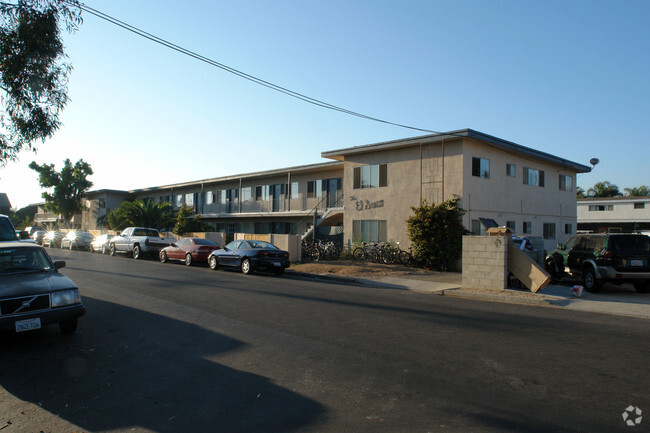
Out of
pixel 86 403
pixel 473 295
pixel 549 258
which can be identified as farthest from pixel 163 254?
pixel 86 403

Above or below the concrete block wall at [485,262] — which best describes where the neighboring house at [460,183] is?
above

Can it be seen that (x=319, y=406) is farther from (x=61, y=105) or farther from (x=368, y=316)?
(x=61, y=105)

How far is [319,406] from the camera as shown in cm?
454

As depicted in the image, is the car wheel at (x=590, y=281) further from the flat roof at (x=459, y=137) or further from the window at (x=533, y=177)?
the window at (x=533, y=177)

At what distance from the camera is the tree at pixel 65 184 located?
173 ft

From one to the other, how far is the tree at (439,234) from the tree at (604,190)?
5783cm

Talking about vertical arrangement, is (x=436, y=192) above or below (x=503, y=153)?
below

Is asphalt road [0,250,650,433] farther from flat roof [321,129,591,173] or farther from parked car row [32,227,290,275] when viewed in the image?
flat roof [321,129,591,173]

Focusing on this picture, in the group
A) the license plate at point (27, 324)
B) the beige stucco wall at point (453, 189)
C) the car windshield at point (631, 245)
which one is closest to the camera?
the license plate at point (27, 324)

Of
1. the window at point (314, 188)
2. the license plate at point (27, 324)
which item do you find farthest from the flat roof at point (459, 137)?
the license plate at point (27, 324)

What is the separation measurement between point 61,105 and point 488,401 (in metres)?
13.7

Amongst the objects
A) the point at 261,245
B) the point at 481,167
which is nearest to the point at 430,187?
the point at 481,167

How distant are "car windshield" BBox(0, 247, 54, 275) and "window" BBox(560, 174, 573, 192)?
2724 cm

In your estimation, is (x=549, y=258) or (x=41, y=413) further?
(x=549, y=258)
